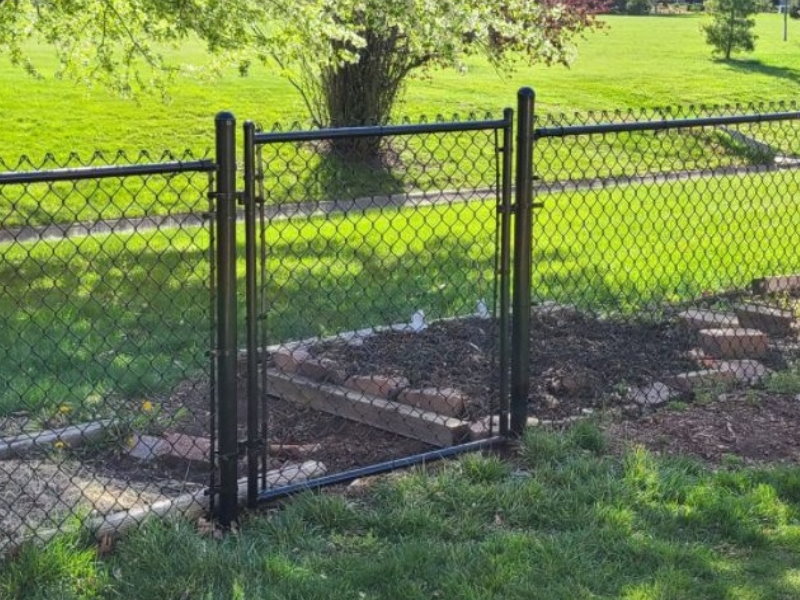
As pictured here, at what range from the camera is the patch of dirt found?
5.54m

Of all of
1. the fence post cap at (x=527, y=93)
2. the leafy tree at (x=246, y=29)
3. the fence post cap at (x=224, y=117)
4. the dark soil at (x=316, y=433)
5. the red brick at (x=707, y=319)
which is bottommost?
the dark soil at (x=316, y=433)

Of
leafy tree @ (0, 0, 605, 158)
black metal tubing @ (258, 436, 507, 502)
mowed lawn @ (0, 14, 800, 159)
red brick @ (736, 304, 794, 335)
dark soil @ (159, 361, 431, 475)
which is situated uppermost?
leafy tree @ (0, 0, 605, 158)

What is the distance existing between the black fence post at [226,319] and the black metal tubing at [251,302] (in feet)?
0.17

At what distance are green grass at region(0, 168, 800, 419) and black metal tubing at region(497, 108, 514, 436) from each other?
1.82m

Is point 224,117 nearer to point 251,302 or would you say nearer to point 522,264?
point 251,302

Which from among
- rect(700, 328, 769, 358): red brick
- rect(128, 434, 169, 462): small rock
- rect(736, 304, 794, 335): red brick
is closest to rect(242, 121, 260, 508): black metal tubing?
rect(128, 434, 169, 462): small rock

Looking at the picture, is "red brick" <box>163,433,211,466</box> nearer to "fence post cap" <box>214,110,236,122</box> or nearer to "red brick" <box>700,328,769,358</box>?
"fence post cap" <box>214,110,236,122</box>

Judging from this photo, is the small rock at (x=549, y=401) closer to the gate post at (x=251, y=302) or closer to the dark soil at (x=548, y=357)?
the dark soil at (x=548, y=357)

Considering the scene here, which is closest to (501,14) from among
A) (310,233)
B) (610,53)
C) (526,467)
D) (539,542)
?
(310,233)

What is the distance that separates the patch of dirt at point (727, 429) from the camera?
218 inches

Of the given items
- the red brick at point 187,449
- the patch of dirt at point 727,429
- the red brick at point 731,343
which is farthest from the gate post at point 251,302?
the red brick at point 731,343

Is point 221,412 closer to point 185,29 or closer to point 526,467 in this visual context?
point 526,467

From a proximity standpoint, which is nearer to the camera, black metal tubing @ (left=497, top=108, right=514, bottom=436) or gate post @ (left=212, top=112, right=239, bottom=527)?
gate post @ (left=212, top=112, right=239, bottom=527)

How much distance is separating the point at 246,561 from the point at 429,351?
244cm
